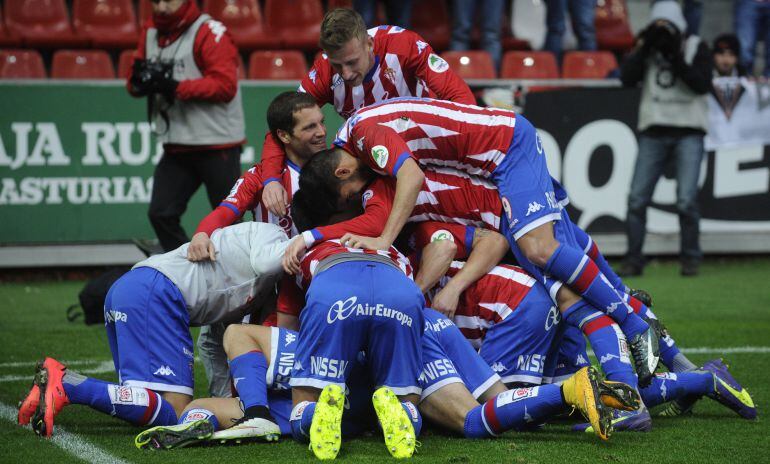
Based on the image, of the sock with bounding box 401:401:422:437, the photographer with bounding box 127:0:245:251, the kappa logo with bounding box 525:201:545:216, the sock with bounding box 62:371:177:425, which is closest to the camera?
the sock with bounding box 401:401:422:437

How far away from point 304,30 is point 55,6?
98.0 inches

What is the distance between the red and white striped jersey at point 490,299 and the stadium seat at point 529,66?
6613mm

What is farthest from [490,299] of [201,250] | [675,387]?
[201,250]

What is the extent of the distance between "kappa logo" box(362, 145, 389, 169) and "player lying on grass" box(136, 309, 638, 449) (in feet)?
2.15

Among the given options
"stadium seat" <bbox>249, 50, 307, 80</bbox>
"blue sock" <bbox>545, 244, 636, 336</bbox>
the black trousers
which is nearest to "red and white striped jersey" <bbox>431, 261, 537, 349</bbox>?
"blue sock" <bbox>545, 244, 636, 336</bbox>

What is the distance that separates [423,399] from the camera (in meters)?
4.66

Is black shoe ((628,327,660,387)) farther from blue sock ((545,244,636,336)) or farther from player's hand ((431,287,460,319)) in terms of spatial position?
player's hand ((431,287,460,319))

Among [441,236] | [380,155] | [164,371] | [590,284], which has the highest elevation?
[380,155]

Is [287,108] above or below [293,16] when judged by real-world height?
above

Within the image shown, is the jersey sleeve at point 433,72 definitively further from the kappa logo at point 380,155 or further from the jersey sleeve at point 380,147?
the kappa logo at point 380,155

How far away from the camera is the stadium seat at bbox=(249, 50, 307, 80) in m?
11.1

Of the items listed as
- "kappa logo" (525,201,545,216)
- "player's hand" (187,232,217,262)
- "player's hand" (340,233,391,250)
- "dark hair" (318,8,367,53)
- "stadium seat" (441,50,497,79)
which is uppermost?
"dark hair" (318,8,367,53)

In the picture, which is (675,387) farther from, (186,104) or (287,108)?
(186,104)

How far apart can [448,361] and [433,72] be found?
1813mm
